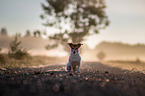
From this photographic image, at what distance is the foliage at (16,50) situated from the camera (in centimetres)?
1709

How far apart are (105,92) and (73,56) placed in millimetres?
4142

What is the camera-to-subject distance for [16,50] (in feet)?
57.1

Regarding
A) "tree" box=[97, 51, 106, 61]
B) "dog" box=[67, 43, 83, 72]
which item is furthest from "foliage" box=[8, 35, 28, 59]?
"tree" box=[97, 51, 106, 61]

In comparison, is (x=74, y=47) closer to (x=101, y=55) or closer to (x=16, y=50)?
(x=16, y=50)

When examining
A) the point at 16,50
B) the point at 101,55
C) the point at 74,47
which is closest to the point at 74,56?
the point at 74,47

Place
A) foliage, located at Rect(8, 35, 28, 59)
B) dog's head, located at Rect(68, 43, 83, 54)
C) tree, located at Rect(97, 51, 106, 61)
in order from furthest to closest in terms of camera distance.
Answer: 1. tree, located at Rect(97, 51, 106, 61)
2. foliage, located at Rect(8, 35, 28, 59)
3. dog's head, located at Rect(68, 43, 83, 54)

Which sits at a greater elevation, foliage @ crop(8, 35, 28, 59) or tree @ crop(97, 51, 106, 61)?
foliage @ crop(8, 35, 28, 59)

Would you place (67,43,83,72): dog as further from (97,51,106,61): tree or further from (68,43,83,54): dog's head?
(97,51,106,61): tree

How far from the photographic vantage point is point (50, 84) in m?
5.07

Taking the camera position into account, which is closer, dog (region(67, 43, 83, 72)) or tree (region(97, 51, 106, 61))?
dog (region(67, 43, 83, 72))

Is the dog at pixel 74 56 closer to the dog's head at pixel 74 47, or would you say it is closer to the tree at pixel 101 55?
the dog's head at pixel 74 47

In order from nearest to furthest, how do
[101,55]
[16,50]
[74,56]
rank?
[74,56]
[16,50]
[101,55]

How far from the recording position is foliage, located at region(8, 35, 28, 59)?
17.1 m

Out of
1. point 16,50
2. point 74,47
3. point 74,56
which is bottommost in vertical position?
point 74,56
